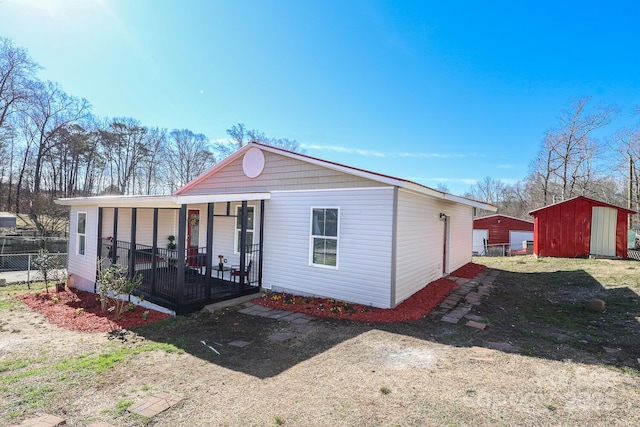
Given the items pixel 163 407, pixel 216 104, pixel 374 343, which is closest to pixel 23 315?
pixel 163 407

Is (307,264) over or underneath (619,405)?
over

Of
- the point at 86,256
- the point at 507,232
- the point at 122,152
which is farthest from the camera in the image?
the point at 122,152

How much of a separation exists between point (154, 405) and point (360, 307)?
14.4ft

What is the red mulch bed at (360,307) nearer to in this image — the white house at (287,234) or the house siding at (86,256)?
the white house at (287,234)

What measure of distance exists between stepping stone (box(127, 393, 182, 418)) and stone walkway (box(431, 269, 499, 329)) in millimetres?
4928

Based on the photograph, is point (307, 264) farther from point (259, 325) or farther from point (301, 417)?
point (301, 417)

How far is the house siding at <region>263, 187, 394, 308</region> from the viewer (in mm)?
6770

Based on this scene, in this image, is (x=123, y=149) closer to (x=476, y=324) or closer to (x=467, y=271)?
(x=467, y=271)

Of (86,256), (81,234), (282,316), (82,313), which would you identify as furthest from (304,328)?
(81,234)

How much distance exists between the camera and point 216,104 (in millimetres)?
18516

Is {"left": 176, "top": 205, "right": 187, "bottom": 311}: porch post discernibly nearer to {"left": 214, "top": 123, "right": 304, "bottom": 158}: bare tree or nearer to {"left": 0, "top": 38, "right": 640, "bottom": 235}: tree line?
{"left": 0, "top": 38, "right": 640, "bottom": 235}: tree line

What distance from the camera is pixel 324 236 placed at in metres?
7.50

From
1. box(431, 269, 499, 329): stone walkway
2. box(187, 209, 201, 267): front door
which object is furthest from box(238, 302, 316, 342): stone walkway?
box(187, 209, 201, 267): front door

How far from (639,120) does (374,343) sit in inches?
1239
